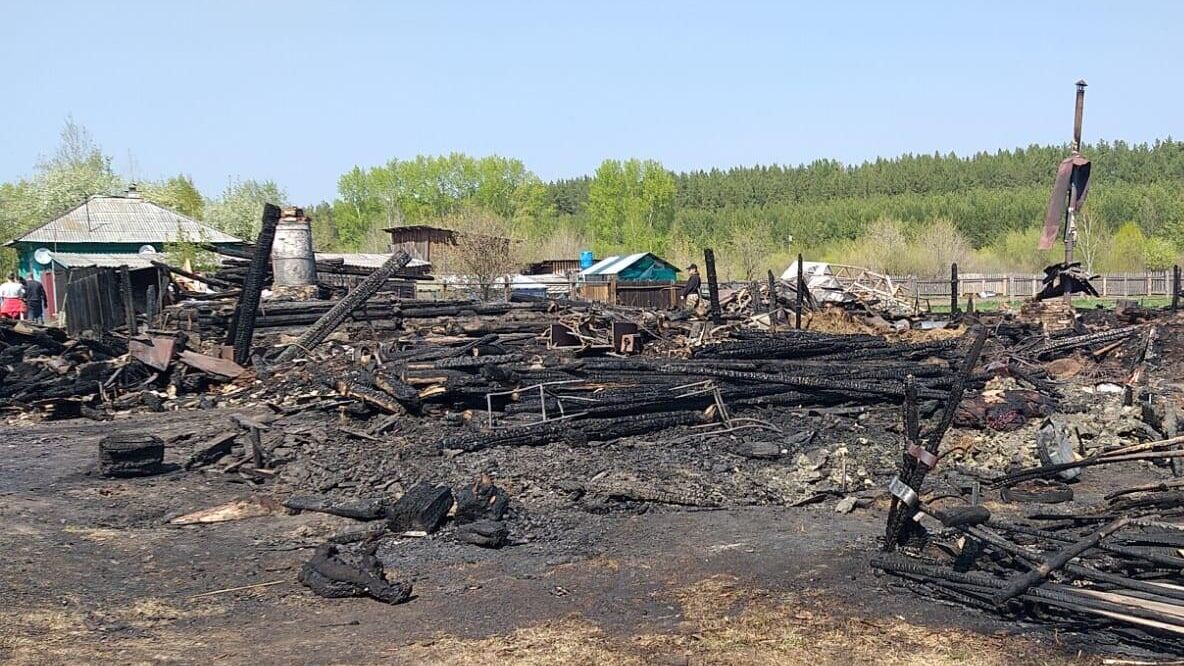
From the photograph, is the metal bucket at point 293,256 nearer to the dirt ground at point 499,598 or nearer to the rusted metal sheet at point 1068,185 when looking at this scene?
the dirt ground at point 499,598

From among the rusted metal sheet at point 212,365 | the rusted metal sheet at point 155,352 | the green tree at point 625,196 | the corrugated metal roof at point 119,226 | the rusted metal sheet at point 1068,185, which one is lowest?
the rusted metal sheet at point 212,365

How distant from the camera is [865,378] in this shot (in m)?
12.6

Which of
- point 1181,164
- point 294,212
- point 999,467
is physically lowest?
point 999,467

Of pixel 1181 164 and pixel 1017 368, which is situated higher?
pixel 1181 164

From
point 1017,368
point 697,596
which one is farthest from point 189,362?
point 1017,368

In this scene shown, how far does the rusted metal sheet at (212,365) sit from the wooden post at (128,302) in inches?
122

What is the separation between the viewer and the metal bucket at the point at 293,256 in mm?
20719

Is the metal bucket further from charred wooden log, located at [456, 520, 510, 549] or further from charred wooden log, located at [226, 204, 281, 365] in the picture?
charred wooden log, located at [456, 520, 510, 549]

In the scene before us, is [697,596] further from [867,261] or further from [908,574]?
[867,261]

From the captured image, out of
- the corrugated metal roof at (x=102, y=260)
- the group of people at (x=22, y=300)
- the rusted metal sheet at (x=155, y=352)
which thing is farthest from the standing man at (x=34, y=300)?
the rusted metal sheet at (x=155, y=352)

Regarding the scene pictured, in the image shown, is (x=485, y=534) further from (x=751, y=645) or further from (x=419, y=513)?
(x=751, y=645)

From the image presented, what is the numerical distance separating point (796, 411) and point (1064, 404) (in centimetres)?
362

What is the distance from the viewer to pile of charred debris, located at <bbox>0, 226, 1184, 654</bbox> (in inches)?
238

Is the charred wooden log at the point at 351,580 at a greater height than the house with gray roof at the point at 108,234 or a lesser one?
lesser
